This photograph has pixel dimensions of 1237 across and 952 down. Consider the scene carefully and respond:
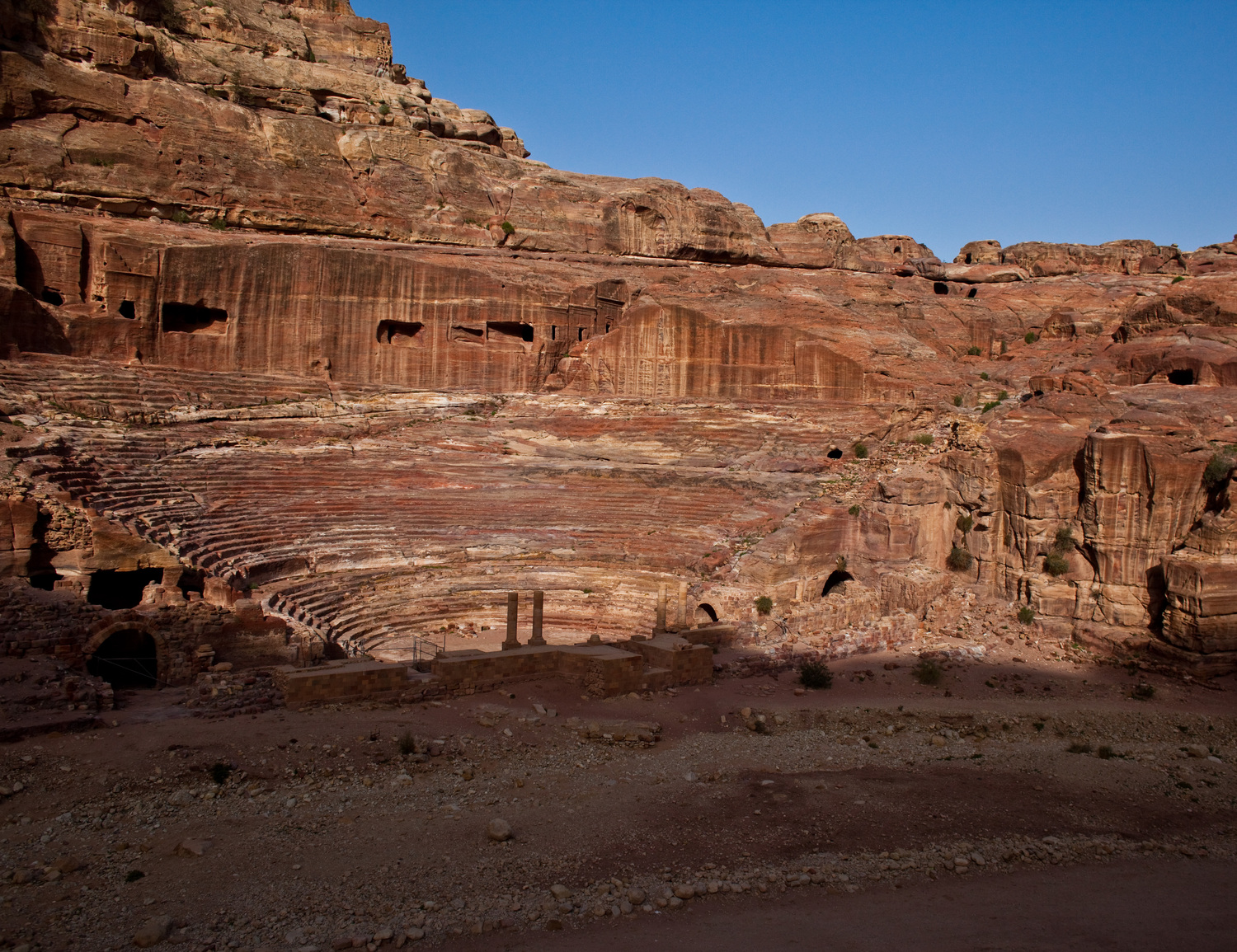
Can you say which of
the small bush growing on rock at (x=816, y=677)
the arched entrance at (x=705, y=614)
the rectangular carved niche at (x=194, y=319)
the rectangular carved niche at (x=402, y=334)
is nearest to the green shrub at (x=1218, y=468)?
the small bush growing on rock at (x=816, y=677)

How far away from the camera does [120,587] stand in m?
15.0

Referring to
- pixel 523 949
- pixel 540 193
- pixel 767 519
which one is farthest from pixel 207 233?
pixel 523 949

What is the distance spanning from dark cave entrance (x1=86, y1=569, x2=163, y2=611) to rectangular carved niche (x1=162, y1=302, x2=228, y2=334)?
32.7 ft

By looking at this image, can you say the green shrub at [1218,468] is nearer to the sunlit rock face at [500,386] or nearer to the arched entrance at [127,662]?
the sunlit rock face at [500,386]

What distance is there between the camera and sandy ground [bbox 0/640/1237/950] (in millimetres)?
7176

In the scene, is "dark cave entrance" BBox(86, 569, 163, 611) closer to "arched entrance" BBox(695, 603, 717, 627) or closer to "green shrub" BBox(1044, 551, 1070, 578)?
"arched entrance" BBox(695, 603, 717, 627)

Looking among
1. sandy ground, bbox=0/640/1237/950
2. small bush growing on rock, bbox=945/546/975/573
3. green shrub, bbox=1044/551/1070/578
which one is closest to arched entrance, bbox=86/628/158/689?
sandy ground, bbox=0/640/1237/950

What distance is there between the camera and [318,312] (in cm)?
2369

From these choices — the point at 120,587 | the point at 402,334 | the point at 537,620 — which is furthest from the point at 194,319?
the point at 537,620

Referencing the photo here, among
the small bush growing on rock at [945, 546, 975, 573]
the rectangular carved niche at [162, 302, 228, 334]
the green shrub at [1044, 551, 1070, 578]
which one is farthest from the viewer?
the rectangular carved niche at [162, 302, 228, 334]

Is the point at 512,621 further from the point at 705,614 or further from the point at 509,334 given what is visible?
the point at 509,334

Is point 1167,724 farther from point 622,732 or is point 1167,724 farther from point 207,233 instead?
point 207,233

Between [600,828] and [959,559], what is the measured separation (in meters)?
13.4

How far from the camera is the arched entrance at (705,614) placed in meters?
16.8
